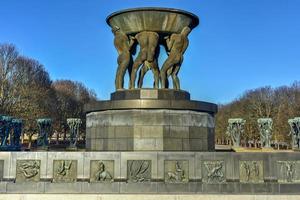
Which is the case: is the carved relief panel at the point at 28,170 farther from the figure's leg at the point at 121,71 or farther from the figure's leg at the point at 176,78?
the figure's leg at the point at 176,78

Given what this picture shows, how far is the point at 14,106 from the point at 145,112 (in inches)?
1309

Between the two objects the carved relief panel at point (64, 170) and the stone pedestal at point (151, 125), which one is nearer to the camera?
the carved relief panel at point (64, 170)

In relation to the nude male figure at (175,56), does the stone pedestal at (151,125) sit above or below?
below

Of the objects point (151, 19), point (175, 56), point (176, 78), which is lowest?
point (176, 78)

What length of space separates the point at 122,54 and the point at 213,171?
7.50 meters

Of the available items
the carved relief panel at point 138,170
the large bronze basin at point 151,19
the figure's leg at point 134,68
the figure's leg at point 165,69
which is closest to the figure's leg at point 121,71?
the figure's leg at point 134,68

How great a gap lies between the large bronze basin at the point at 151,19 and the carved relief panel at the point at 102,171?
7227mm

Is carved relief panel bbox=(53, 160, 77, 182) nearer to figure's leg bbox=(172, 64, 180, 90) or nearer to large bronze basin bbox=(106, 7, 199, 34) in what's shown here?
figure's leg bbox=(172, 64, 180, 90)

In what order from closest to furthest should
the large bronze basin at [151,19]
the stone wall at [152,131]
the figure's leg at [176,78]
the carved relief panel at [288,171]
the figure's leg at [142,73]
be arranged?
the carved relief panel at [288,171] → the stone wall at [152,131] → the large bronze basin at [151,19] → the figure's leg at [176,78] → the figure's leg at [142,73]

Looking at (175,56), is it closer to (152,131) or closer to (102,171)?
(152,131)

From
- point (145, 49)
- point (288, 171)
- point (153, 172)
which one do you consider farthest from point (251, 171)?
point (145, 49)

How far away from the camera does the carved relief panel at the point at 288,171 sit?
39.8ft

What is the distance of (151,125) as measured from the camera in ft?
48.9

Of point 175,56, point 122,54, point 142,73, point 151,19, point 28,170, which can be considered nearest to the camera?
point 28,170
